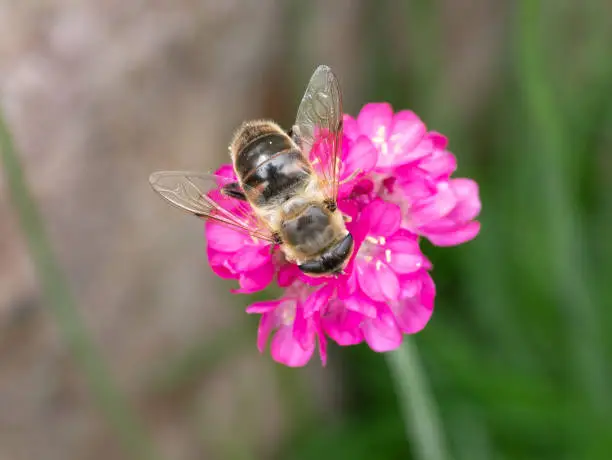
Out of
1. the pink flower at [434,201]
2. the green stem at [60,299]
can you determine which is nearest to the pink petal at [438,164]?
the pink flower at [434,201]

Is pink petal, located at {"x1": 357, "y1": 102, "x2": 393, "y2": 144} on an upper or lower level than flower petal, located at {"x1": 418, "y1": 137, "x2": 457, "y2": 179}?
upper

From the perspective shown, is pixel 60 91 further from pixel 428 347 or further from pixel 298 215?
pixel 428 347

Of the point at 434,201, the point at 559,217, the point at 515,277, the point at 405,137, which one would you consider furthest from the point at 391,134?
the point at 515,277

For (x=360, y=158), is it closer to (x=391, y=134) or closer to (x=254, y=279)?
(x=391, y=134)

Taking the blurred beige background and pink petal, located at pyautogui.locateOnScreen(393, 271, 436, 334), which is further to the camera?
the blurred beige background

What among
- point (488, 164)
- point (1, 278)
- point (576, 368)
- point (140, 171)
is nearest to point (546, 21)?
point (488, 164)

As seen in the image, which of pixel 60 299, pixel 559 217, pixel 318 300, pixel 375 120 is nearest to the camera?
pixel 318 300

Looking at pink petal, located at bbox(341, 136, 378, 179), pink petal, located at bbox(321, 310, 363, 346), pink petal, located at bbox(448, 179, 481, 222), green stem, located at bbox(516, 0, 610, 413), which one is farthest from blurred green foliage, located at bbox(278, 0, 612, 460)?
pink petal, located at bbox(321, 310, 363, 346)

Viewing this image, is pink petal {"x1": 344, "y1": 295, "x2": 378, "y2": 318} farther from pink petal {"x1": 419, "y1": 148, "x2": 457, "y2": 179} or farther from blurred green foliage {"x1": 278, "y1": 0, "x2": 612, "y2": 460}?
blurred green foliage {"x1": 278, "y1": 0, "x2": 612, "y2": 460}
